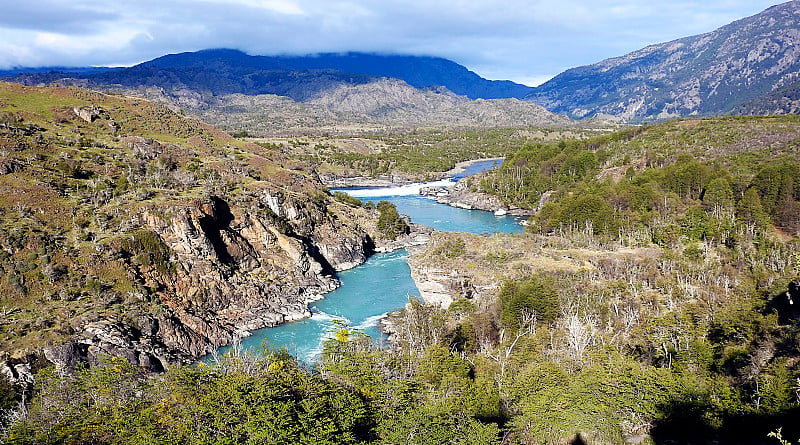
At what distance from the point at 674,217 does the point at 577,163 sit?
4266 cm

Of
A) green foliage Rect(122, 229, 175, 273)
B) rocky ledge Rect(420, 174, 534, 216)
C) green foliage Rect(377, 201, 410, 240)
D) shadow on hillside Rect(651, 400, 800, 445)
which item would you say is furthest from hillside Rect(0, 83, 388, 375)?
rocky ledge Rect(420, 174, 534, 216)

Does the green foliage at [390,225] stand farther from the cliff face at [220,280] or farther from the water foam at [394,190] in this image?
the water foam at [394,190]

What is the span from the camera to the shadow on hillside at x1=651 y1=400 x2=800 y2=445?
81.4ft

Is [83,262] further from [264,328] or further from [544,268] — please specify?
[544,268]

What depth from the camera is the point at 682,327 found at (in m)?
36.6

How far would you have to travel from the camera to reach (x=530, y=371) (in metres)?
28.6

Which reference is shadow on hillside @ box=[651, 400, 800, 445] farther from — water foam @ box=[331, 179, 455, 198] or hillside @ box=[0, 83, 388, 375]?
water foam @ box=[331, 179, 455, 198]

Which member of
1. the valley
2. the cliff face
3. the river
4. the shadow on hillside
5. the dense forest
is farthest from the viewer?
the river

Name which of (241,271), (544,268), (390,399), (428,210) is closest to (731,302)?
(544,268)

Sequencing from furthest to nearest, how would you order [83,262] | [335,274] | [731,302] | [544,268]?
1. [335,274]
2. [544,268]
3. [83,262]
4. [731,302]

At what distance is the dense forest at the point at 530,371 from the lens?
72.8ft

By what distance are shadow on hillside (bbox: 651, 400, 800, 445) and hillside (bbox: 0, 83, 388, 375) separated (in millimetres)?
37165

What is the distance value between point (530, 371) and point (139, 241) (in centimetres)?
4219

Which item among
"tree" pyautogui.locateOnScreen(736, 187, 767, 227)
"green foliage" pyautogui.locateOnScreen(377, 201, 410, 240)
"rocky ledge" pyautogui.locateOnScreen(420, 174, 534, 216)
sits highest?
"tree" pyautogui.locateOnScreen(736, 187, 767, 227)
